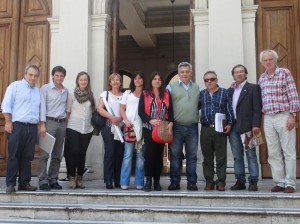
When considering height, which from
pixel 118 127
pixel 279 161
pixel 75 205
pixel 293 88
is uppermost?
pixel 293 88

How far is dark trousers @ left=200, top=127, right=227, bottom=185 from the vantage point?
4.84m

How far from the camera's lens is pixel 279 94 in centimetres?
463

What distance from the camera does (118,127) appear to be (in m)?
5.09

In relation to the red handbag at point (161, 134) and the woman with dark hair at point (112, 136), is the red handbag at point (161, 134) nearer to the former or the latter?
the red handbag at point (161, 134)

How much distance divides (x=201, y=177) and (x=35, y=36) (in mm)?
4170

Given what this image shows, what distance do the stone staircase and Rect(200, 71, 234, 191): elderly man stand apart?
2.07 ft

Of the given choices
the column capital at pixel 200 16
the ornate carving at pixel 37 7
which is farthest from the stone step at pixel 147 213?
the ornate carving at pixel 37 7

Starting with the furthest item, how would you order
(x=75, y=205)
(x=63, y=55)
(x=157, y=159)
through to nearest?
(x=63, y=55), (x=157, y=159), (x=75, y=205)

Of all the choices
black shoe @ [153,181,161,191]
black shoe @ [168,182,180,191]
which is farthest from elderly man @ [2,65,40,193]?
black shoe @ [168,182,180,191]

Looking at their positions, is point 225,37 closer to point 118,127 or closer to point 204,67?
point 204,67

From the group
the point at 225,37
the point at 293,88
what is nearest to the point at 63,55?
the point at 225,37

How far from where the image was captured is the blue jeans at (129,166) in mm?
4969

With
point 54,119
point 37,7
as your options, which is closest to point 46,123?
point 54,119

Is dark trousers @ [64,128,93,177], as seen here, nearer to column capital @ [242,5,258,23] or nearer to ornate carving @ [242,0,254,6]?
column capital @ [242,5,258,23]
